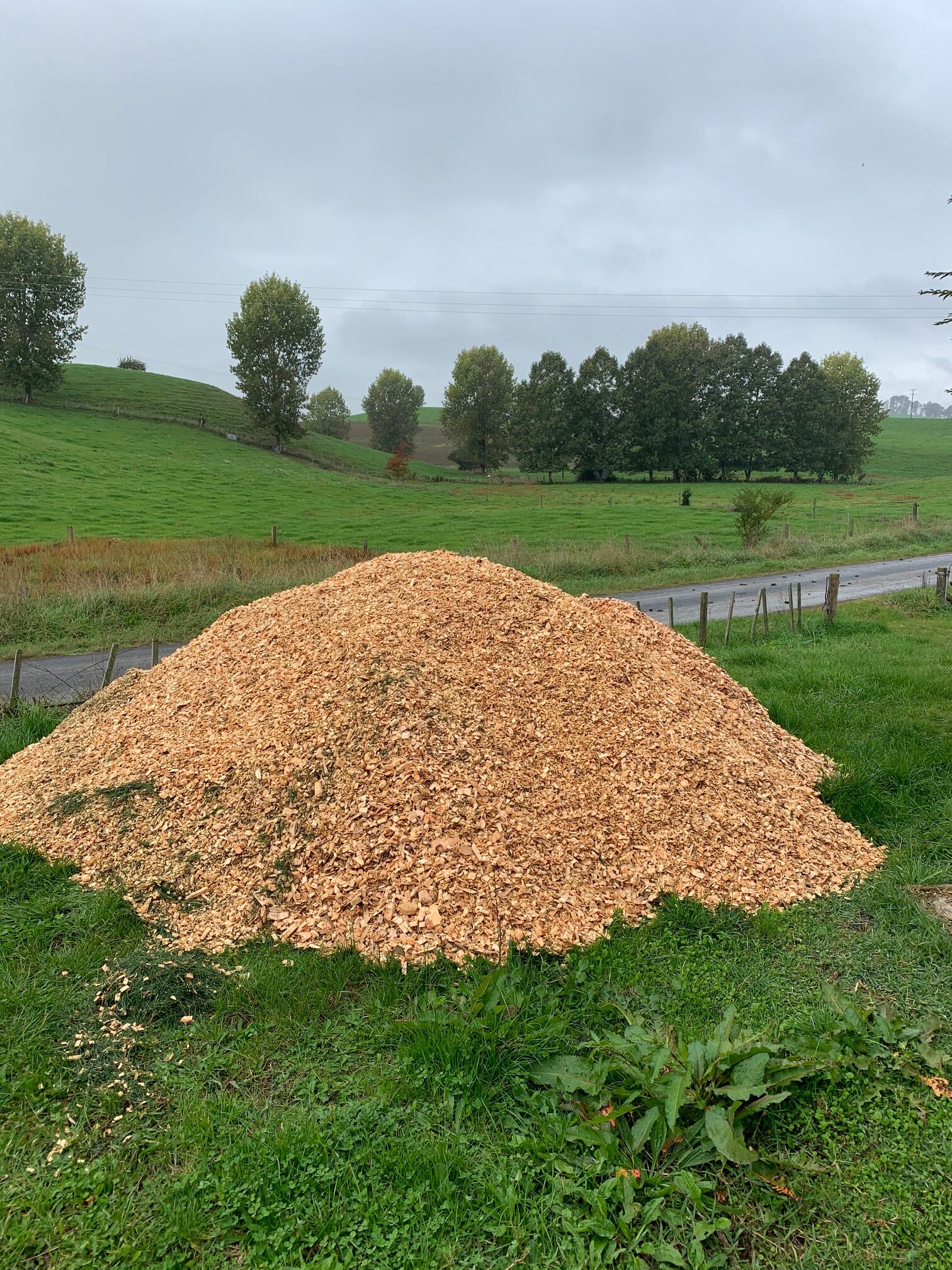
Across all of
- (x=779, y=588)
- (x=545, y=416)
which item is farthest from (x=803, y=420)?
(x=779, y=588)

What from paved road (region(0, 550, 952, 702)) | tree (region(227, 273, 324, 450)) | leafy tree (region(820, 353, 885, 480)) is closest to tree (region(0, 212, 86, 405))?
tree (region(227, 273, 324, 450))

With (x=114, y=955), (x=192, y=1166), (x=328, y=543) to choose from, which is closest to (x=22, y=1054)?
(x=114, y=955)

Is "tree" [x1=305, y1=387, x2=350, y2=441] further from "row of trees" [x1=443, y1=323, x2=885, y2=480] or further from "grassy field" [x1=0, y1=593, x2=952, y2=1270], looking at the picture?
"grassy field" [x1=0, y1=593, x2=952, y2=1270]

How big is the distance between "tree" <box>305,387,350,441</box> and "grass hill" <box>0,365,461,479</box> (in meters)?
11.9

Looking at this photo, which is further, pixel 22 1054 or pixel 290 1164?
pixel 22 1054

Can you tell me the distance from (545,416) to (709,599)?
46.1 metres

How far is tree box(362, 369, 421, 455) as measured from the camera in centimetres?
8262

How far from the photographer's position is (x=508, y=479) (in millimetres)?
61781

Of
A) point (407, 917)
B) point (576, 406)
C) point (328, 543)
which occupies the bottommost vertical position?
point (407, 917)

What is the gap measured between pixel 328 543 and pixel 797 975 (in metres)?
22.2

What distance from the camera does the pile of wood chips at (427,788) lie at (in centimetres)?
450

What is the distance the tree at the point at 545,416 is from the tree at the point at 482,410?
3174 millimetres

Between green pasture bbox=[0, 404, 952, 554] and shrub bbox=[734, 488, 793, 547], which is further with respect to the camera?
green pasture bbox=[0, 404, 952, 554]

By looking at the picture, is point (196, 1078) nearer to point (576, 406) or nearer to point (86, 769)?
point (86, 769)
